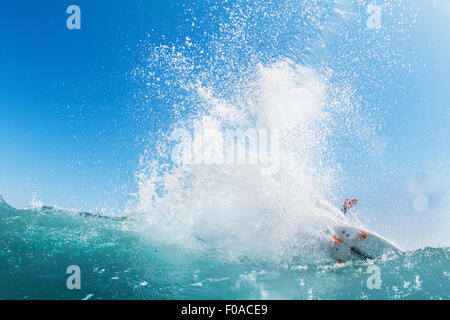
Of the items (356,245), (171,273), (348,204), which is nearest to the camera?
(171,273)

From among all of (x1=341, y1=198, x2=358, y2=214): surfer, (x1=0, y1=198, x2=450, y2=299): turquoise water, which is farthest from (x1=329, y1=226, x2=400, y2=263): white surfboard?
(x1=341, y1=198, x2=358, y2=214): surfer

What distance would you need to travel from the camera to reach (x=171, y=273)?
7211 millimetres

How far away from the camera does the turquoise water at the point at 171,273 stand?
5969mm

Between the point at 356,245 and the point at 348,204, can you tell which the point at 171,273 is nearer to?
the point at 356,245

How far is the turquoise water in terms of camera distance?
5969 mm

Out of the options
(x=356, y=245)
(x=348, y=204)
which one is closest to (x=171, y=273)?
(x=356, y=245)

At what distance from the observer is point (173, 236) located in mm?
10695

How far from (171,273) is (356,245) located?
334 inches

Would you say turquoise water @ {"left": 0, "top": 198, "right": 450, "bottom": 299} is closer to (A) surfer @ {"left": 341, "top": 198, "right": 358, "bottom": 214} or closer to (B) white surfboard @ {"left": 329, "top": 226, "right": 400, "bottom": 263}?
(B) white surfboard @ {"left": 329, "top": 226, "right": 400, "bottom": 263}

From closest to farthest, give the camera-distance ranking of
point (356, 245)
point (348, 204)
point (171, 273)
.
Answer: point (171, 273) < point (356, 245) < point (348, 204)

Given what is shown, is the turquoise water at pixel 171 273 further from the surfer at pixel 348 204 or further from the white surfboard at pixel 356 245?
the surfer at pixel 348 204

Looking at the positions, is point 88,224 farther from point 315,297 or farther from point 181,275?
point 315,297
